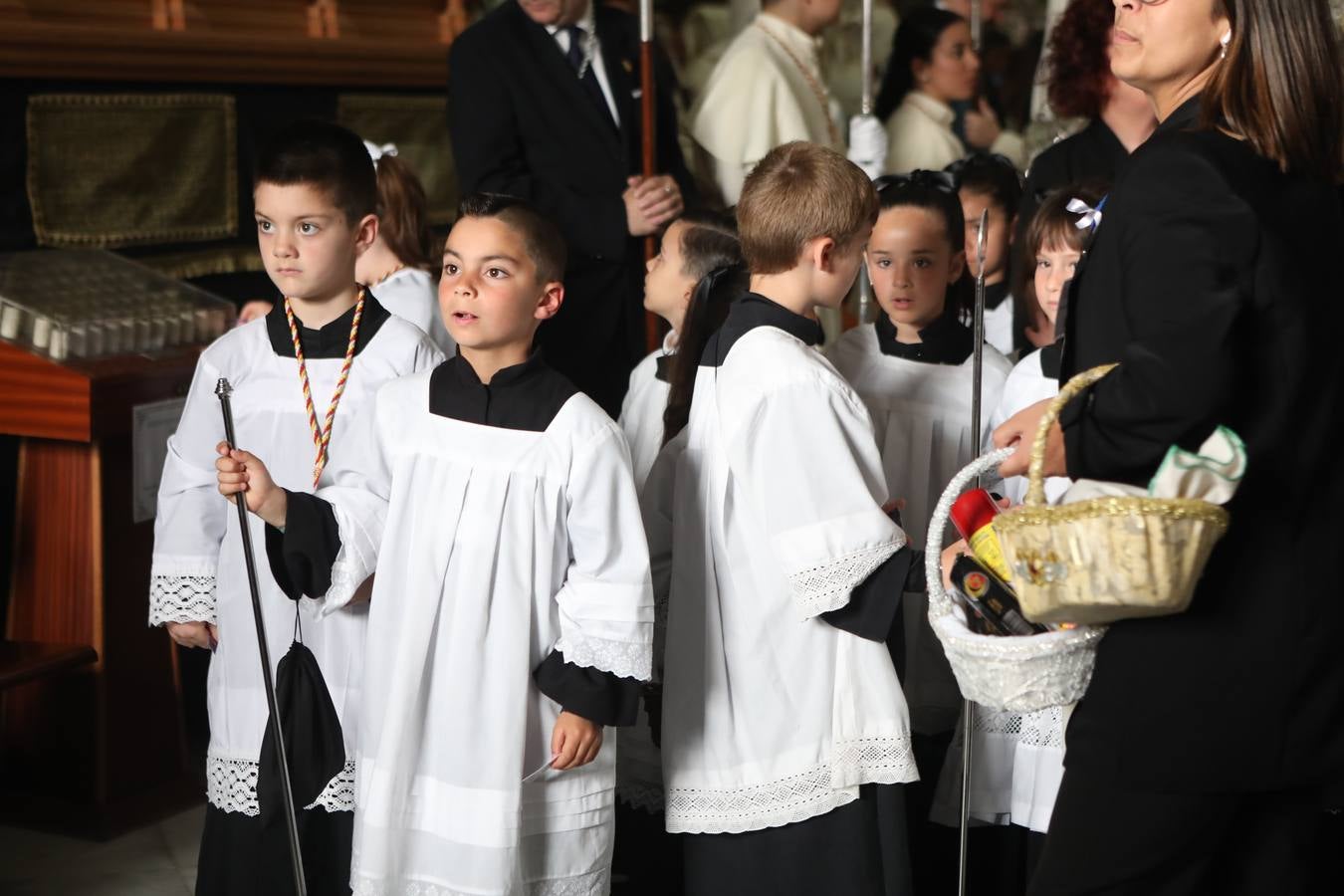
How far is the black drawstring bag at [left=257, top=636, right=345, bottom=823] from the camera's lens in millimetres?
2580

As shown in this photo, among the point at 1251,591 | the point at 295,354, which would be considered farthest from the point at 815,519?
the point at 295,354

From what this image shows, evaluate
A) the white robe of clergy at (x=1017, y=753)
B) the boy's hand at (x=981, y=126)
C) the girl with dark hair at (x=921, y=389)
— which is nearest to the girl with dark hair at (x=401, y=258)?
the girl with dark hair at (x=921, y=389)

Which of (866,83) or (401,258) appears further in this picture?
(866,83)

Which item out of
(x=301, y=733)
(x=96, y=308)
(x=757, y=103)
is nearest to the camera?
(x=301, y=733)

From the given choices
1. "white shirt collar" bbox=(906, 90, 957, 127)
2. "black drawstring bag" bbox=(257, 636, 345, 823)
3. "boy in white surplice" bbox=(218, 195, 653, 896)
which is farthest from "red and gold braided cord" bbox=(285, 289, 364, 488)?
"white shirt collar" bbox=(906, 90, 957, 127)

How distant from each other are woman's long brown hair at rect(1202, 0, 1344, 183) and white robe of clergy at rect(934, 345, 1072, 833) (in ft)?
3.43

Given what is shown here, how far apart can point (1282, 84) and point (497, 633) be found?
1.36 m

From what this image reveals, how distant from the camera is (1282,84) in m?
1.80

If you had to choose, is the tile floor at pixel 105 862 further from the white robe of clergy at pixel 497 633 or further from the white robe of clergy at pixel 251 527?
the white robe of clergy at pixel 497 633

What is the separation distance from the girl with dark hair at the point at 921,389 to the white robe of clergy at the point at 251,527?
0.98 m

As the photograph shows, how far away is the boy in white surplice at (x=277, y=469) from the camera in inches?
110

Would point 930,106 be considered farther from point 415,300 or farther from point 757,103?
point 415,300

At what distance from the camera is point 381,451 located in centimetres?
259

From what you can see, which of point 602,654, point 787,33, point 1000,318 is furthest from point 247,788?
point 787,33
